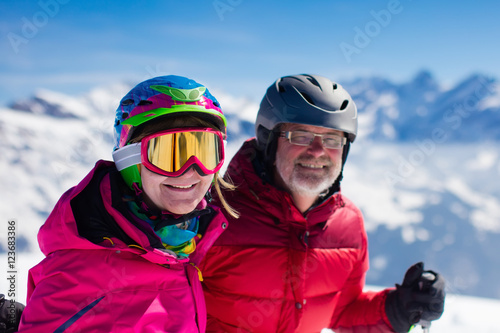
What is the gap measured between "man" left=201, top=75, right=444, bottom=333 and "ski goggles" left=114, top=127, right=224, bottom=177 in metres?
1.07

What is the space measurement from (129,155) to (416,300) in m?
2.59

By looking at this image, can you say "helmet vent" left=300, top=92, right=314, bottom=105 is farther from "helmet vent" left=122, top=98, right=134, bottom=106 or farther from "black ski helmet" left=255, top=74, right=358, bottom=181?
"helmet vent" left=122, top=98, right=134, bottom=106

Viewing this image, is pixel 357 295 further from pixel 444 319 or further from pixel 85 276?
pixel 444 319

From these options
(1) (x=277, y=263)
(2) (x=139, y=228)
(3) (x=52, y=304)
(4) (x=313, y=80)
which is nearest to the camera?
(3) (x=52, y=304)

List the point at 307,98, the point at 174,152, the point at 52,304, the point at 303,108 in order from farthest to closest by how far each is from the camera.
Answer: the point at 307,98, the point at 303,108, the point at 174,152, the point at 52,304

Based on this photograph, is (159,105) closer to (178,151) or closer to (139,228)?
(178,151)

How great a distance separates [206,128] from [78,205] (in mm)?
763

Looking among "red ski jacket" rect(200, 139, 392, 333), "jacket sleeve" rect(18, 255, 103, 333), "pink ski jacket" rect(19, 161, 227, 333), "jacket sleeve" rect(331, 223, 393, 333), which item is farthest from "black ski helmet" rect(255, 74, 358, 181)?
"jacket sleeve" rect(18, 255, 103, 333)

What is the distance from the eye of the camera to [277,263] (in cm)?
306

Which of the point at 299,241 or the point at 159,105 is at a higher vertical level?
the point at 159,105

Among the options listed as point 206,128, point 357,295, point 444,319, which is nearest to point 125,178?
point 206,128

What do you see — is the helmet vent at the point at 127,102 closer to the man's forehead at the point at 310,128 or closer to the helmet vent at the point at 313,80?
the man's forehead at the point at 310,128

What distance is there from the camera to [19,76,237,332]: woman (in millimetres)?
1784

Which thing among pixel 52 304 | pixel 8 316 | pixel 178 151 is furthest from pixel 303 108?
pixel 8 316
